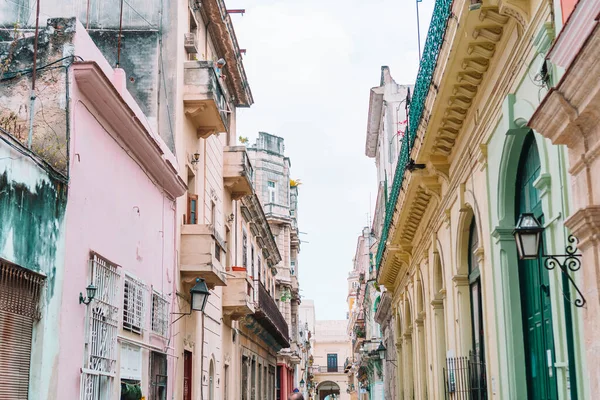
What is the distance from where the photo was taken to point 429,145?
12367 mm

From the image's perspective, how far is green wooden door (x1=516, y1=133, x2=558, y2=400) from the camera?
27.9ft

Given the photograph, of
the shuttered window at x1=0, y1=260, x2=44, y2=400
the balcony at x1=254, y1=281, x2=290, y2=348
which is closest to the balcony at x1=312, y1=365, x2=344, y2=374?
the balcony at x1=254, y1=281, x2=290, y2=348

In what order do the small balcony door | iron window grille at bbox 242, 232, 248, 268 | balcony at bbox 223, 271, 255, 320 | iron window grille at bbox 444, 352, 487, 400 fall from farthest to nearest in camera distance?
1. the small balcony door
2. iron window grille at bbox 242, 232, 248, 268
3. balcony at bbox 223, 271, 255, 320
4. iron window grille at bbox 444, 352, 487, 400

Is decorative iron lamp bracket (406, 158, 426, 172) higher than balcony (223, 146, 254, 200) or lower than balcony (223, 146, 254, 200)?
lower

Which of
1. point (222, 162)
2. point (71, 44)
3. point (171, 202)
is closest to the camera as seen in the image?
point (71, 44)

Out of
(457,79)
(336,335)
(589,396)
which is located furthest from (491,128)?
(336,335)

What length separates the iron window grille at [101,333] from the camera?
945cm

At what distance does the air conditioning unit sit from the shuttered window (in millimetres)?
8291

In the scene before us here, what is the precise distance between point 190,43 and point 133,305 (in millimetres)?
6086

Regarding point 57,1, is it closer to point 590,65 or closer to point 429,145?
point 429,145

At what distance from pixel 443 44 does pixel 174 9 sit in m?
6.92

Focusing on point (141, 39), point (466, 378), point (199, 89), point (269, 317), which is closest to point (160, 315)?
point (199, 89)

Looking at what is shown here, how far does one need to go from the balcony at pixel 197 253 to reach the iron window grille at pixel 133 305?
266 cm

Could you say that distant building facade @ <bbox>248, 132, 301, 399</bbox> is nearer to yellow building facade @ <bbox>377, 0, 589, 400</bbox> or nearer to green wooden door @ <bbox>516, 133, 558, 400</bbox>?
yellow building facade @ <bbox>377, 0, 589, 400</bbox>
